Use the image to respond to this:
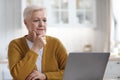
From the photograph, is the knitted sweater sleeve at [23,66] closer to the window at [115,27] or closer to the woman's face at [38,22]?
the woman's face at [38,22]

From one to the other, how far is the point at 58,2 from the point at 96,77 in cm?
283

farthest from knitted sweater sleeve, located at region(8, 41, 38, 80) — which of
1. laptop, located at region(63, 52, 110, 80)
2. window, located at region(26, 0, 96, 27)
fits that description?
window, located at region(26, 0, 96, 27)

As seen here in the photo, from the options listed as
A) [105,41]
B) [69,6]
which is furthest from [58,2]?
[105,41]

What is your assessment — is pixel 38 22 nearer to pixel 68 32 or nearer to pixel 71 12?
pixel 71 12

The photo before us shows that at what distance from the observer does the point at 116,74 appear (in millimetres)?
4078

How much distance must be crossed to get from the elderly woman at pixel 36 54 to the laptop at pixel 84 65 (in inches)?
10.0

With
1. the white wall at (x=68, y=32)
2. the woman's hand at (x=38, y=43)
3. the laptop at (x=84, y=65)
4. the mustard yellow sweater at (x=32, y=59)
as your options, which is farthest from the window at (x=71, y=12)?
the laptop at (x=84, y=65)

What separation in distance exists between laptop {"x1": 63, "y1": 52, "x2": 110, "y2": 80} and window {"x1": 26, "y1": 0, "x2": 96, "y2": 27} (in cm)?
274

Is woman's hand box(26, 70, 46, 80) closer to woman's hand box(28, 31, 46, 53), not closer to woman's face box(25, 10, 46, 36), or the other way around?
woman's hand box(28, 31, 46, 53)

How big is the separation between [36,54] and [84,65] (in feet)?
1.10

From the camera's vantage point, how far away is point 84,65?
5.16 feet

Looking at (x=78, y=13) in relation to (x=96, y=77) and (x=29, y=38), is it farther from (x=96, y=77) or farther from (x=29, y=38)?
(x=96, y=77)

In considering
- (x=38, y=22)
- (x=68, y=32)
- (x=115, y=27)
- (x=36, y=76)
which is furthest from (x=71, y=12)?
(x=36, y=76)

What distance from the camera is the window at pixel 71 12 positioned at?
14.2 ft
